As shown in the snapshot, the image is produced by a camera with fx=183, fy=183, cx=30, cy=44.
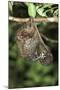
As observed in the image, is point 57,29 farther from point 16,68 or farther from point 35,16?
point 16,68

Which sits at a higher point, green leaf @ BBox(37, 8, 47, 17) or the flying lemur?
green leaf @ BBox(37, 8, 47, 17)

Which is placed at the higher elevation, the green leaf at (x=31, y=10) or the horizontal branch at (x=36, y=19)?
the green leaf at (x=31, y=10)

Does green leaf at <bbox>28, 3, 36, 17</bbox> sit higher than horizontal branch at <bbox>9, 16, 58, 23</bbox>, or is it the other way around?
green leaf at <bbox>28, 3, 36, 17</bbox>

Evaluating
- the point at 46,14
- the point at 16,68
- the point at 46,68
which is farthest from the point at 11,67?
the point at 46,14

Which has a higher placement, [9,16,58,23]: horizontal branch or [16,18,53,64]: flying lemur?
[9,16,58,23]: horizontal branch
